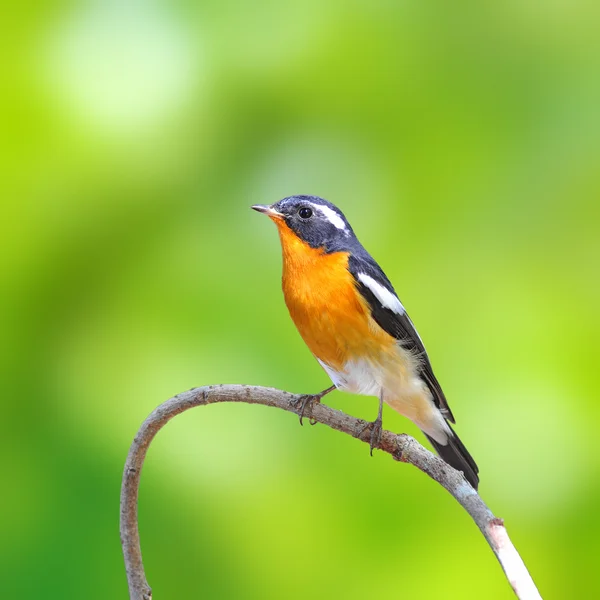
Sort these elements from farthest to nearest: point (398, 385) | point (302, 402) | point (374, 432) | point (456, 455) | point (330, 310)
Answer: point (456, 455)
point (398, 385)
point (330, 310)
point (302, 402)
point (374, 432)

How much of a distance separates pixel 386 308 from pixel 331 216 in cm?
33

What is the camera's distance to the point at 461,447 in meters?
2.58

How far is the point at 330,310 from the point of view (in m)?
2.28

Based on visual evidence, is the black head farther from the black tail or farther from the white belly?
the black tail

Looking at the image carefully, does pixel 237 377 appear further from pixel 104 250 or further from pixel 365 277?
pixel 365 277

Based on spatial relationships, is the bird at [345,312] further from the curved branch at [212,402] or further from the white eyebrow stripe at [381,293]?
the curved branch at [212,402]

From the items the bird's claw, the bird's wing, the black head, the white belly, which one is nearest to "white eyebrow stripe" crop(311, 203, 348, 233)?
the black head

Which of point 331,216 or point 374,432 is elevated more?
point 331,216

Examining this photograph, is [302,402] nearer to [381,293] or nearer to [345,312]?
[345,312]

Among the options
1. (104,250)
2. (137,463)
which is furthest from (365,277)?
(104,250)

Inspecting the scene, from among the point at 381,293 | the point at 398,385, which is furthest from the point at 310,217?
the point at 398,385

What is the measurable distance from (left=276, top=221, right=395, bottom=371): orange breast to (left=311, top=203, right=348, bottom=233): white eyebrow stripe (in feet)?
0.41

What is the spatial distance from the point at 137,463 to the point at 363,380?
70 centimetres

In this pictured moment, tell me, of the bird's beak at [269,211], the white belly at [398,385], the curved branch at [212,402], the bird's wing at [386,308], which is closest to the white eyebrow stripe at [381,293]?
the bird's wing at [386,308]
